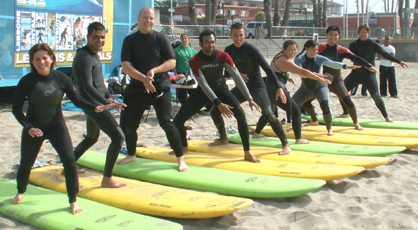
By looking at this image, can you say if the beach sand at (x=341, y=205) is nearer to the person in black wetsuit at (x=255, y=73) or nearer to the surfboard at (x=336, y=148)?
the surfboard at (x=336, y=148)

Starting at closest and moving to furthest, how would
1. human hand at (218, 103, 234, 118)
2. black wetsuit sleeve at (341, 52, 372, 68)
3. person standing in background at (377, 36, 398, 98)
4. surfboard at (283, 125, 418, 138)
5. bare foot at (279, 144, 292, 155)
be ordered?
human hand at (218, 103, 234, 118), bare foot at (279, 144, 292, 155), surfboard at (283, 125, 418, 138), black wetsuit sleeve at (341, 52, 372, 68), person standing in background at (377, 36, 398, 98)

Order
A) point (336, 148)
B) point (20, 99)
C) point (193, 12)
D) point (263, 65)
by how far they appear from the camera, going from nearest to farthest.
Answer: point (20, 99), point (263, 65), point (336, 148), point (193, 12)

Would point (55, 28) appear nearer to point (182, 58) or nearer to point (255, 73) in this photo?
point (182, 58)

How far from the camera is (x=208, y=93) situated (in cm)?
488

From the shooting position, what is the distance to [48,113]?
11.6ft

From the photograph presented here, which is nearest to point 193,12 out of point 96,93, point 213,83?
point 213,83

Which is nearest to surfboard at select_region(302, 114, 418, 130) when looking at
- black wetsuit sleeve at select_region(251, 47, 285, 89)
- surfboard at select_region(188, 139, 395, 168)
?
surfboard at select_region(188, 139, 395, 168)

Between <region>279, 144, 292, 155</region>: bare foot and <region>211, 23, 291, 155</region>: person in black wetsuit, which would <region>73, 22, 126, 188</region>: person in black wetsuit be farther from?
<region>279, 144, 292, 155</region>: bare foot

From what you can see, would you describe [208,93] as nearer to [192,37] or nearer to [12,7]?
[12,7]

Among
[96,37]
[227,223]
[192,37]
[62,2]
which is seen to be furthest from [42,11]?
[192,37]

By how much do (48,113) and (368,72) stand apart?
19.5 feet

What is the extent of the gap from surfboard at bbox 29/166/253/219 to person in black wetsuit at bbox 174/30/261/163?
1.26 meters

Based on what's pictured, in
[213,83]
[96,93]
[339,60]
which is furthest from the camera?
[339,60]

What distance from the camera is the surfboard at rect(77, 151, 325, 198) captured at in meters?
3.99
